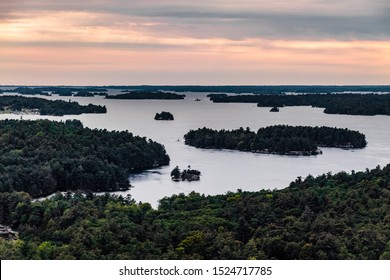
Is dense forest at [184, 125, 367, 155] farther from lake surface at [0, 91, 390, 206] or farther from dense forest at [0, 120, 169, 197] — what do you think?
dense forest at [0, 120, 169, 197]

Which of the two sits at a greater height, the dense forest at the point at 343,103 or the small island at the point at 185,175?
the dense forest at the point at 343,103

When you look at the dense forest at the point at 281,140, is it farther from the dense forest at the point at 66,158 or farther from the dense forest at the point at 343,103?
the dense forest at the point at 343,103

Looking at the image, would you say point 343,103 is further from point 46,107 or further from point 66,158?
point 66,158

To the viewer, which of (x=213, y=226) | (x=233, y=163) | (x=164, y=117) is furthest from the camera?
(x=164, y=117)

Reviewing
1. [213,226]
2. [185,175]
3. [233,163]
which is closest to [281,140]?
[233,163]

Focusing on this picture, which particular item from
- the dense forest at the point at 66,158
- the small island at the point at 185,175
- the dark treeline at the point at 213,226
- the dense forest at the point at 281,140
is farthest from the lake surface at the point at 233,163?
the dark treeline at the point at 213,226
